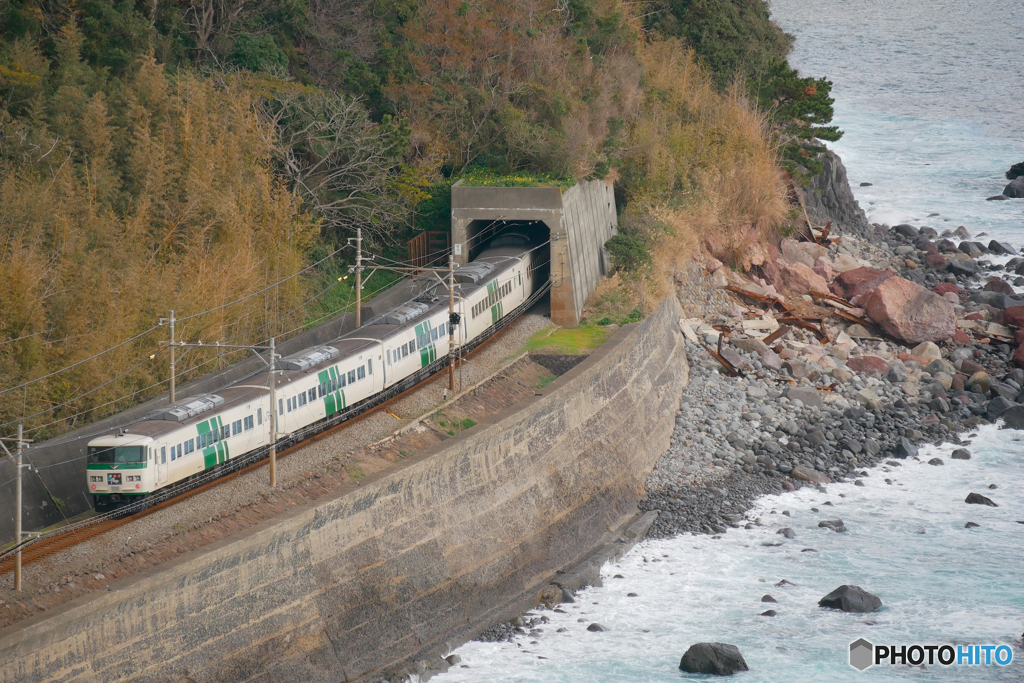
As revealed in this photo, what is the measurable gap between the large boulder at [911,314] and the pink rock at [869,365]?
271 cm

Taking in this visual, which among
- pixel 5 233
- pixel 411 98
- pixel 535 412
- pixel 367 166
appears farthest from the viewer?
pixel 411 98

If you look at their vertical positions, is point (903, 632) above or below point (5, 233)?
below

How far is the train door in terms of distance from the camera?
23281 millimetres

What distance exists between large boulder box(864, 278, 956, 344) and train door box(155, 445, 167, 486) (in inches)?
1265

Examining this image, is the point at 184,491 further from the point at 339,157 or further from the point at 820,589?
the point at 339,157

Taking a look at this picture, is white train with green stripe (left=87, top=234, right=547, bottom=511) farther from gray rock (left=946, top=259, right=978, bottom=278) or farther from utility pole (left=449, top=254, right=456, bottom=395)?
gray rock (left=946, top=259, right=978, bottom=278)

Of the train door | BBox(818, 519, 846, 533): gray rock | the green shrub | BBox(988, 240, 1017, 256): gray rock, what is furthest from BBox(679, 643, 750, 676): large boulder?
BBox(988, 240, 1017, 256): gray rock

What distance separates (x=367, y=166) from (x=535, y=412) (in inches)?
533

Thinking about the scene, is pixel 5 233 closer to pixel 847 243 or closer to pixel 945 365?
pixel 945 365

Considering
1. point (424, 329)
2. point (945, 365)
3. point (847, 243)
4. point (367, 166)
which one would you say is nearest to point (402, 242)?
point (367, 166)

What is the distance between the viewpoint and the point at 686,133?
50.9 m

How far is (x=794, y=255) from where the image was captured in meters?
52.9

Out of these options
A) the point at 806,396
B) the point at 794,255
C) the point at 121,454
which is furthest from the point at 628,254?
the point at 121,454

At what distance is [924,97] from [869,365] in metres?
55.8
